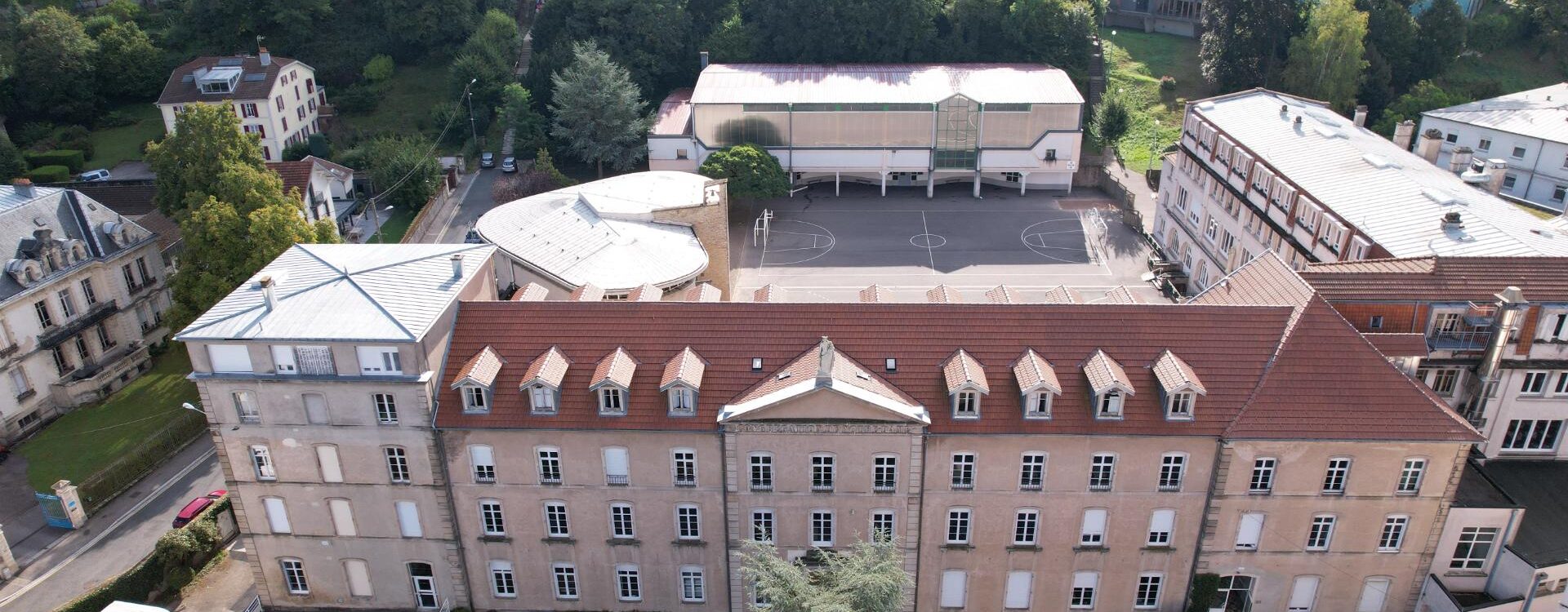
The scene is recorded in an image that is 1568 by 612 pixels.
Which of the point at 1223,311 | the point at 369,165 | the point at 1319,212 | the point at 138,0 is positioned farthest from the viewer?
the point at 138,0

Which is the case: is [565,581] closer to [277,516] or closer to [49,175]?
[277,516]

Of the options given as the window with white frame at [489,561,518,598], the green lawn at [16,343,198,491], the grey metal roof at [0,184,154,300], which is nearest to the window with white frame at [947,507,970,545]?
the window with white frame at [489,561,518,598]

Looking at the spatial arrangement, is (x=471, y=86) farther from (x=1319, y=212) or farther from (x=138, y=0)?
(x=1319, y=212)

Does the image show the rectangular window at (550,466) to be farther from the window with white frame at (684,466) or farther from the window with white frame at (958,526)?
the window with white frame at (958,526)

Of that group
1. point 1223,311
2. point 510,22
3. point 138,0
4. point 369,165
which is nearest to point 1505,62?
point 1223,311

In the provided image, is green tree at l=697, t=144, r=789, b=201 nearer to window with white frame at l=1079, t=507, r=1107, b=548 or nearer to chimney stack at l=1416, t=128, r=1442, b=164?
chimney stack at l=1416, t=128, r=1442, b=164

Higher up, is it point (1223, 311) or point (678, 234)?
point (1223, 311)

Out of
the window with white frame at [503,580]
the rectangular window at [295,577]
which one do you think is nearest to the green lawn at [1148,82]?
the window with white frame at [503,580]
